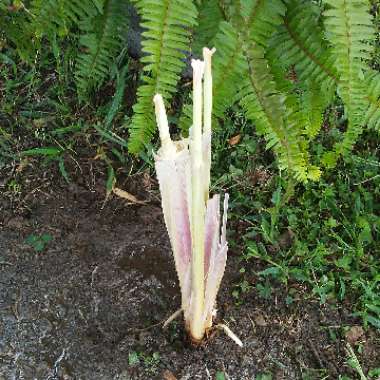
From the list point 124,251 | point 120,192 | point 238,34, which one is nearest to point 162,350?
point 124,251

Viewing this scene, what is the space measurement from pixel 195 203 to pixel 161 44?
457mm

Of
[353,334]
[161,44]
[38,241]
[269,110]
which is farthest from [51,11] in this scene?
[353,334]

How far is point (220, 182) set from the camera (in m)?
2.62

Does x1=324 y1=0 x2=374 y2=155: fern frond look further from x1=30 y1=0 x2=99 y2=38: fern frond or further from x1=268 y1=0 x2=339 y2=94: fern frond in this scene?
x1=30 y1=0 x2=99 y2=38: fern frond

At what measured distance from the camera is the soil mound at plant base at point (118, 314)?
7.28ft

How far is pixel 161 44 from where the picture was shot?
1762 mm

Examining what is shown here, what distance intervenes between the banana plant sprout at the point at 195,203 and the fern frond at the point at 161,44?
119 millimetres

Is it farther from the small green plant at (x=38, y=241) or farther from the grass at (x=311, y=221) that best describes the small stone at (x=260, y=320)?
the small green plant at (x=38, y=241)

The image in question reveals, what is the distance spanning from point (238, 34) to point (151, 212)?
99 cm

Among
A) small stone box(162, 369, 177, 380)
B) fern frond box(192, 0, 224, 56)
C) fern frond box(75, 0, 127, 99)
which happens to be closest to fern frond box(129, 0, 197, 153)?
fern frond box(192, 0, 224, 56)

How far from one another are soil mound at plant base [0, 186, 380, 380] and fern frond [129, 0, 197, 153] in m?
0.68

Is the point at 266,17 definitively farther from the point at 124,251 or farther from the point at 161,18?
the point at 124,251

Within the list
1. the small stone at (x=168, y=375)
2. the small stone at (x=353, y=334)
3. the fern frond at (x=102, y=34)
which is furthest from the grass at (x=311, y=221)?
the fern frond at (x=102, y=34)

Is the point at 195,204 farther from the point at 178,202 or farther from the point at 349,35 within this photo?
the point at 349,35
